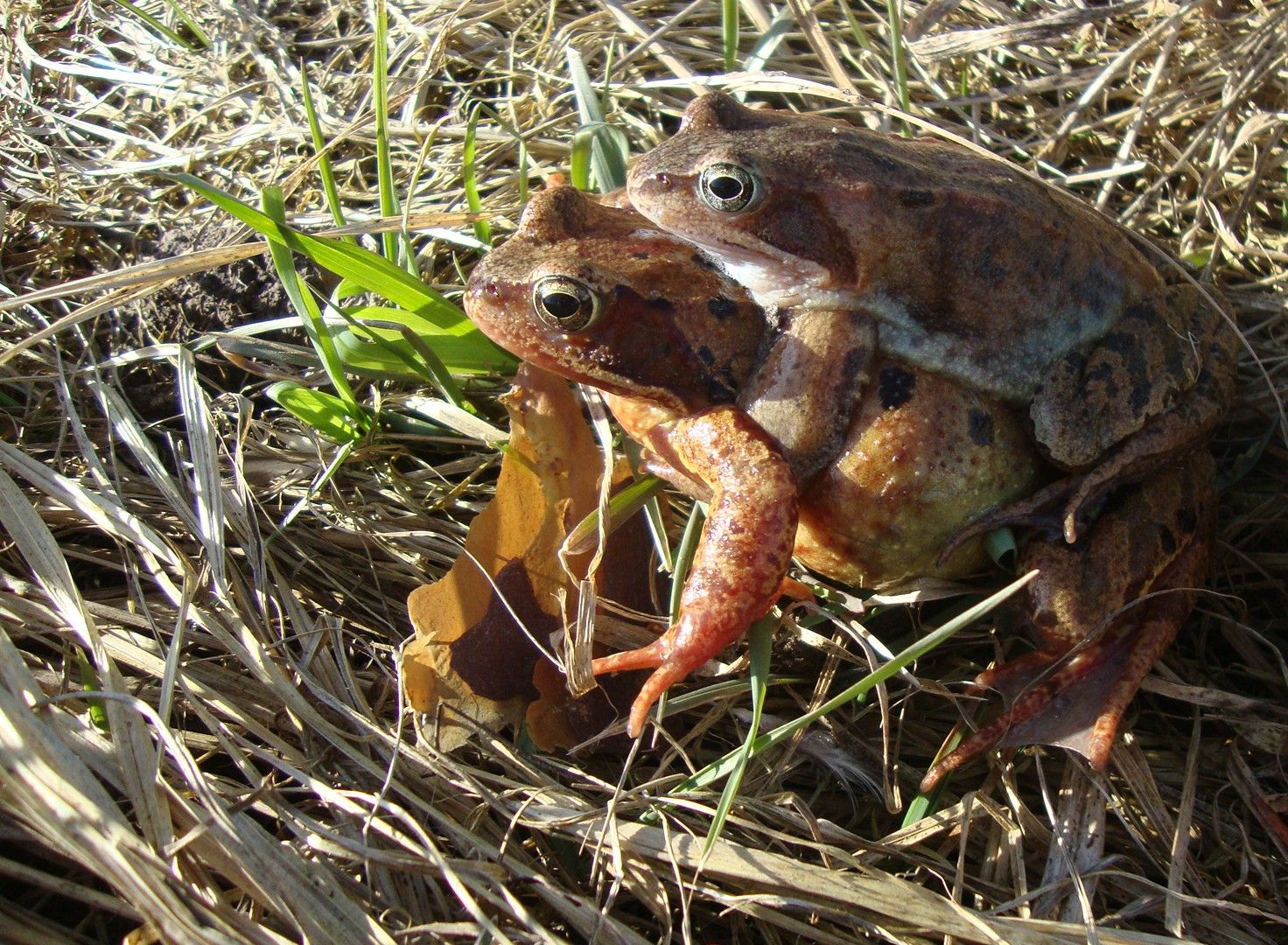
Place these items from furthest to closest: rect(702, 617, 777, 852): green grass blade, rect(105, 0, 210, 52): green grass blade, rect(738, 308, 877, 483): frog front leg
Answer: rect(105, 0, 210, 52): green grass blade, rect(738, 308, 877, 483): frog front leg, rect(702, 617, 777, 852): green grass blade

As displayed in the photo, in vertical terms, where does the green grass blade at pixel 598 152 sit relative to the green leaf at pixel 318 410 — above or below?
above

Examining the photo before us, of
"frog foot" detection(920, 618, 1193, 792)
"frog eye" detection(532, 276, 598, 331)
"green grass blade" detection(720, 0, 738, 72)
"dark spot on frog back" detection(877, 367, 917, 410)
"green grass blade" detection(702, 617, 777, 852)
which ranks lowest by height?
"frog foot" detection(920, 618, 1193, 792)

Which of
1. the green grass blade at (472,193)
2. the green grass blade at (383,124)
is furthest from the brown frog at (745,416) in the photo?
the green grass blade at (383,124)

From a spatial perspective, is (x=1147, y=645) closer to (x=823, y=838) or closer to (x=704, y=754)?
(x=823, y=838)

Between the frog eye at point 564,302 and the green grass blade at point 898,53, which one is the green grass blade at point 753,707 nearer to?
the frog eye at point 564,302

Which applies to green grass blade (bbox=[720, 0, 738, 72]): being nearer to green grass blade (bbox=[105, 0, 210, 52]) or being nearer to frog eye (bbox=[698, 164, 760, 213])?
frog eye (bbox=[698, 164, 760, 213])

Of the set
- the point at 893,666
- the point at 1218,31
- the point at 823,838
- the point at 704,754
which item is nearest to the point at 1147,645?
the point at 893,666

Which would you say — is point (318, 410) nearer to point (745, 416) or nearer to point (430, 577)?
point (430, 577)

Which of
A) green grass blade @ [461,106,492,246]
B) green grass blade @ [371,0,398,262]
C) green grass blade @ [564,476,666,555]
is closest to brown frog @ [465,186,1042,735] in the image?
green grass blade @ [564,476,666,555]
